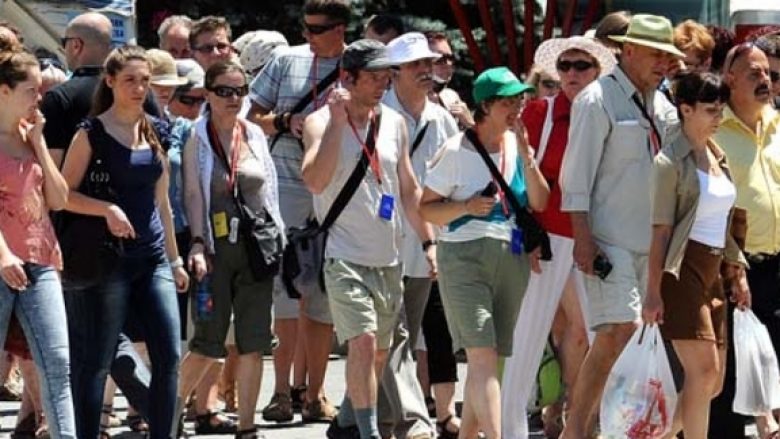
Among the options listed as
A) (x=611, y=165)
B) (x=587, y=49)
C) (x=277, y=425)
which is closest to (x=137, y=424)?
(x=277, y=425)

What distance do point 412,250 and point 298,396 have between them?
61.8 inches

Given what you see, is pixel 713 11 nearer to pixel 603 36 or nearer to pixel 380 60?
pixel 603 36

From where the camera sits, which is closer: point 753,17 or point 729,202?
point 729,202

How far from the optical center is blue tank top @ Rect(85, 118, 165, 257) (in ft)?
29.8

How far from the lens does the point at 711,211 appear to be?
932 centimetres

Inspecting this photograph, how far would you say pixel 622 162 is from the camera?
9.85 meters

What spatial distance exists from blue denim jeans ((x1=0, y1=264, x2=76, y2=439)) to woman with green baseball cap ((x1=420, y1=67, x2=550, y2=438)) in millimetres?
1825

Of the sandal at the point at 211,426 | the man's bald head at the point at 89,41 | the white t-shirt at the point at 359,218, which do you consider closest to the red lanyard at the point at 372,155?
the white t-shirt at the point at 359,218

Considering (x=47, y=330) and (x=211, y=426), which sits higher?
(x=47, y=330)

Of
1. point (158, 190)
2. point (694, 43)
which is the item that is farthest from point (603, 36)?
point (158, 190)

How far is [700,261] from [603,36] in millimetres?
2335

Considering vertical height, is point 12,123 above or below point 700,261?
above

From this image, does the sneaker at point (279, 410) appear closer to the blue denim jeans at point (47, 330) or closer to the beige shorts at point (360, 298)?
the beige shorts at point (360, 298)

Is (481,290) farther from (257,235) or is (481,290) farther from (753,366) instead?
(753,366)
